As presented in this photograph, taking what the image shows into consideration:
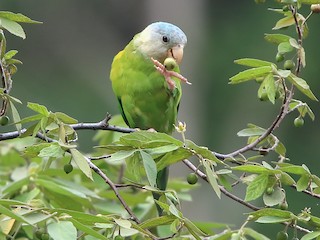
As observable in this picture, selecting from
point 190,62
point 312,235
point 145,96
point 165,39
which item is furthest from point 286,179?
point 190,62

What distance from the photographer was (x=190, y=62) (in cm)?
961

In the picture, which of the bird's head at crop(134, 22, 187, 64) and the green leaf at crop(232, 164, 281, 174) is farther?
the bird's head at crop(134, 22, 187, 64)

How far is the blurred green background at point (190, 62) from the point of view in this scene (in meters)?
8.64

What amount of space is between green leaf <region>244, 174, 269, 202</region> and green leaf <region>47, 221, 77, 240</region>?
376 mm

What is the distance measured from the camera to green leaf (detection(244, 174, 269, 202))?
Answer: 1752 millimetres

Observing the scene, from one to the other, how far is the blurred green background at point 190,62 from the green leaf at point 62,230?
6326 mm

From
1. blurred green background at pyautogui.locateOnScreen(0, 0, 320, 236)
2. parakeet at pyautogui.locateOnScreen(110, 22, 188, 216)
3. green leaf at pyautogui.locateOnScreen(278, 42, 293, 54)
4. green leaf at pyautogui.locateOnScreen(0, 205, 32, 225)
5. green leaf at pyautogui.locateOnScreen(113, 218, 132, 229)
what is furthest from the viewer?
blurred green background at pyautogui.locateOnScreen(0, 0, 320, 236)

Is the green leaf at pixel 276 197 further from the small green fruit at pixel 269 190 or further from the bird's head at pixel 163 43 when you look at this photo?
the bird's head at pixel 163 43

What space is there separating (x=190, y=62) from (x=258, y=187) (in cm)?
789

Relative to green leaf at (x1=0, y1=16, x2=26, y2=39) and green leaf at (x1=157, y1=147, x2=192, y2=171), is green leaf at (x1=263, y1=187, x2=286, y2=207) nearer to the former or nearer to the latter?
green leaf at (x1=157, y1=147, x2=192, y2=171)

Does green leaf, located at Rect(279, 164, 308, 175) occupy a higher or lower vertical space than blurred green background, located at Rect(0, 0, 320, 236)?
higher

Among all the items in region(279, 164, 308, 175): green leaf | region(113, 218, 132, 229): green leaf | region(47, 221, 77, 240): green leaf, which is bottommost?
region(113, 218, 132, 229): green leaf

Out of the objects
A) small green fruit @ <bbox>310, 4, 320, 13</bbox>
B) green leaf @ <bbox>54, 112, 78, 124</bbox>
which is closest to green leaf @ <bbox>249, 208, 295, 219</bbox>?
green leaf @ <bbox>54, 112, 78, 124</bbox>

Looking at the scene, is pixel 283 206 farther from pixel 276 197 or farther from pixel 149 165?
pixel 149 165
